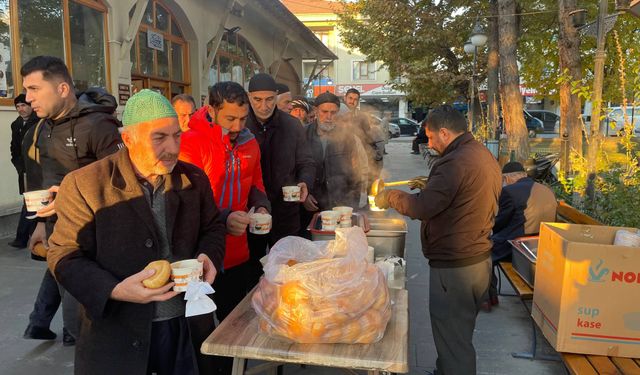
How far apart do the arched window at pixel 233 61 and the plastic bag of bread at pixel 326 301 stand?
10466 mm

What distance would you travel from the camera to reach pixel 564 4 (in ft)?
26.1

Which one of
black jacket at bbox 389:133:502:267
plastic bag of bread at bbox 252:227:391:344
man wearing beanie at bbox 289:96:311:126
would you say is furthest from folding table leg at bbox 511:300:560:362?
man wearing beanie at bbox 289:96:311:126

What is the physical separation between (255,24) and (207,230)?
1313cm

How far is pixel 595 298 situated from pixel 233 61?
1200 centimetres

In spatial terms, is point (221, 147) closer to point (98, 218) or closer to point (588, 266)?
point (98, 218)

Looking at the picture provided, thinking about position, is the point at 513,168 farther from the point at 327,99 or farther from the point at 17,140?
the point at 17,140

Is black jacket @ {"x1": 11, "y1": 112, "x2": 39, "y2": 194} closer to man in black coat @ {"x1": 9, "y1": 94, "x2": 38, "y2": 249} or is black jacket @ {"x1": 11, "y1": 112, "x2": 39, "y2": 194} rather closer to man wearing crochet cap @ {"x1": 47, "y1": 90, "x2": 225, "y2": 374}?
man in black coat @ {"x1": 9, "y1": 94, "x2": 38, "y2": 249}

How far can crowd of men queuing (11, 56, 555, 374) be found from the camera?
5.49ft

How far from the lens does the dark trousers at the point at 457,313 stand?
2.67 meters

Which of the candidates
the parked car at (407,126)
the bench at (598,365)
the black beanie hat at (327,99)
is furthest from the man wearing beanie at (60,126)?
the parked car at (407,126)

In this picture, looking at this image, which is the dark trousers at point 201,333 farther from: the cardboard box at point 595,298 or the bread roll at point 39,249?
the cardboard box at point 595,298

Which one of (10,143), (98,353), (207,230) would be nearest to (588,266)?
(207,230)

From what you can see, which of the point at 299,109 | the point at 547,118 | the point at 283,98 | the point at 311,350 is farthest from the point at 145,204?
the point at 547,118

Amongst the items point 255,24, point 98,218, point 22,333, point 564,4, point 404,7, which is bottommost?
point 22,333
